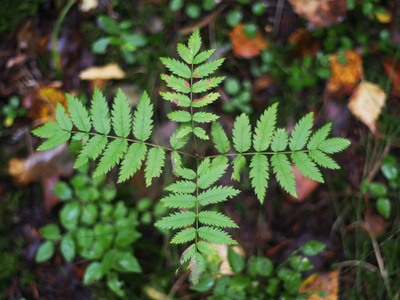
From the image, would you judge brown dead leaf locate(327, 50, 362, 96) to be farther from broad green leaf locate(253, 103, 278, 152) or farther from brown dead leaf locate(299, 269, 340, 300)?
brown dead leaf locate(299, 269, 340, 300)

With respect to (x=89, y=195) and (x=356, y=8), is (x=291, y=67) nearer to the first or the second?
(x=356, y=8)

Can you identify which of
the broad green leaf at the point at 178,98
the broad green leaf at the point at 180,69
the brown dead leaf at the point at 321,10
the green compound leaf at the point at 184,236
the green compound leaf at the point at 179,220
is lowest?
the green compound leaf at the point at 184,236

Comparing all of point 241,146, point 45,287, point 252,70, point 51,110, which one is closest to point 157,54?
point 252,70

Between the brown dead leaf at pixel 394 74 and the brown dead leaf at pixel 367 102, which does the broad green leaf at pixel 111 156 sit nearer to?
the brown dead leaf at pixel 367 102

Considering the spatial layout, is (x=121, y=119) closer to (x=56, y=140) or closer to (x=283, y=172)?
(x=56, y=140)

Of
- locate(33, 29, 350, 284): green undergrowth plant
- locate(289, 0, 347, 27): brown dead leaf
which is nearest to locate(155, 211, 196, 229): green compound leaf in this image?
locate(33, 29, 350, 284): green undergrowth plant

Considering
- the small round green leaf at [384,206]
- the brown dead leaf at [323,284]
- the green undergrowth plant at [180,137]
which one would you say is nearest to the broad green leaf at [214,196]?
the green undergrowth plant at [180,137]
